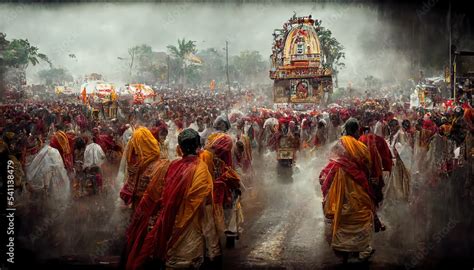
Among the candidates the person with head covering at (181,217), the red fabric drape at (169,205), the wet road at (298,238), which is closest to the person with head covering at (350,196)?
the wet road at (298,238)

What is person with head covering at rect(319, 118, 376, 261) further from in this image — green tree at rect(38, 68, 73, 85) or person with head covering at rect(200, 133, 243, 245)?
green tree at rect(38, 68, 73, 85)

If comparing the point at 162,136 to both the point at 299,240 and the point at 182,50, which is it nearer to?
the point at 182,50

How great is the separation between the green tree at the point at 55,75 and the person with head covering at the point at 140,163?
12.7 feet

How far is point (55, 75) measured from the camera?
29.5 feet

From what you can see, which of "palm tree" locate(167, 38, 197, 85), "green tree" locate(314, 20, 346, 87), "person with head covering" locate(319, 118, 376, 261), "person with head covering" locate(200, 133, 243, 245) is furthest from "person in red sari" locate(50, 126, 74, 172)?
"green tree" locate(314, 20, 346, 87)

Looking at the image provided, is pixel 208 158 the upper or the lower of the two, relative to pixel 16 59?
lower

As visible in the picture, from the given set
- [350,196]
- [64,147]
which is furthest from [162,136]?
[350,196]

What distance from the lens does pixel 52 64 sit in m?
8.87

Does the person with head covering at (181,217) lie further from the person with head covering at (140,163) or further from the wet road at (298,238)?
the wet road at (298,238)

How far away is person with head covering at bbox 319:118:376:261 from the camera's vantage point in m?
5.73

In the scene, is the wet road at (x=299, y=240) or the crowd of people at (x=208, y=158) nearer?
the crowd of people at (x=208, y=158)

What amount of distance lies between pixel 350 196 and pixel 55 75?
6008 millimetres

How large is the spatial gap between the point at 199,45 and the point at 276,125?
2174 millimetres

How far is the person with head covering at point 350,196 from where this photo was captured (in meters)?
5.73
